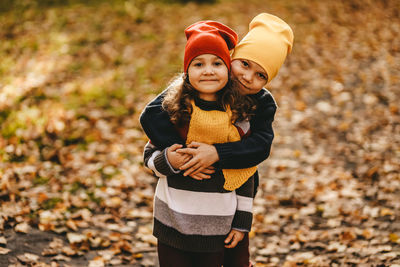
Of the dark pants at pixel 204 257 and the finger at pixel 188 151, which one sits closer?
the finger at pixel 188 151

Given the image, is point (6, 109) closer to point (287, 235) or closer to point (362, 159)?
point (287, 235)

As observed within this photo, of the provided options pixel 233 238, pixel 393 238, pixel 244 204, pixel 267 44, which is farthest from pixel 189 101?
pixel 393 238

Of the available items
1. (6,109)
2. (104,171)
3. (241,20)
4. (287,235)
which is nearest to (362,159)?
(287,235)

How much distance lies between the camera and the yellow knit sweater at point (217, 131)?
2.21 meters

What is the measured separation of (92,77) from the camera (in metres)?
7.30

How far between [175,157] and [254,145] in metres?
0.48

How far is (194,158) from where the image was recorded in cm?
217

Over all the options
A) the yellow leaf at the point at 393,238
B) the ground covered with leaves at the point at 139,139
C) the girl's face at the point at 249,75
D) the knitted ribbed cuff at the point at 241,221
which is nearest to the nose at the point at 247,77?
the girl's face at the point at 249,75

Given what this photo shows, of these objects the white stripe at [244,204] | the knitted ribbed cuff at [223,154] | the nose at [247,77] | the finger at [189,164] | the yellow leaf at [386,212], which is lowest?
the yellow leaf at [386,212]

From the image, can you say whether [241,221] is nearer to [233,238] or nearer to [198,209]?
[233,238]

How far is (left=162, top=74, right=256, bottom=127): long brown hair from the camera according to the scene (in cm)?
221

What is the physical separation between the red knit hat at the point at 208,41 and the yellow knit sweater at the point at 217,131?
299mm

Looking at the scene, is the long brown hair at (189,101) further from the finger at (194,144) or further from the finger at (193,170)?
the finger at (193,170)

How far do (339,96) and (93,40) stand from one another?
566 centimetres
